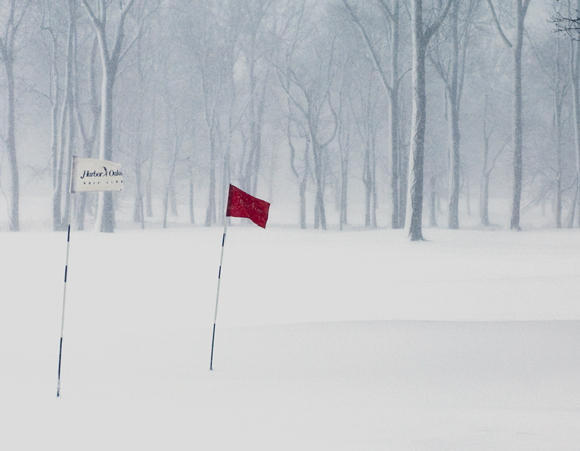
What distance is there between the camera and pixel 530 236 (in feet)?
62.2

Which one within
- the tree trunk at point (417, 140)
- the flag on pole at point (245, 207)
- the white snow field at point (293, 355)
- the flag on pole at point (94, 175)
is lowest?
the white snow field at point (293, 355)

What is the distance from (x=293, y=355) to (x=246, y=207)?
5.39ft

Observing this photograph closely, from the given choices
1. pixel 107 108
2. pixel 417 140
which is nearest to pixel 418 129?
pixel 417 140

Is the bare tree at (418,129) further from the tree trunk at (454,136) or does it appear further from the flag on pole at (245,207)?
the flag on pole at (245,207)

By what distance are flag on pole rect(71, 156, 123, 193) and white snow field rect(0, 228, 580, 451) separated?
1.70m

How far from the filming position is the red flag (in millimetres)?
5730

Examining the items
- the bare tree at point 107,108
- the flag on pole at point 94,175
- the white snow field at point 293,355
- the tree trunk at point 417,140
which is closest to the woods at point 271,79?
the bare tree at point 107,108

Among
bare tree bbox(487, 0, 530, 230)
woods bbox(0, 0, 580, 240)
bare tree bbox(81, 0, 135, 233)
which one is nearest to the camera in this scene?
bare tree bbox(81, 0, 135, 233)

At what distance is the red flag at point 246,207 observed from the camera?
573 cm

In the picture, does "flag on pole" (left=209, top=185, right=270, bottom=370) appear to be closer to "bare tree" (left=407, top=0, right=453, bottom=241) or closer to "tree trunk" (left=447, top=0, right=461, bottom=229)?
"bare tree" (left=407, top=0, right=453, bottom=241)

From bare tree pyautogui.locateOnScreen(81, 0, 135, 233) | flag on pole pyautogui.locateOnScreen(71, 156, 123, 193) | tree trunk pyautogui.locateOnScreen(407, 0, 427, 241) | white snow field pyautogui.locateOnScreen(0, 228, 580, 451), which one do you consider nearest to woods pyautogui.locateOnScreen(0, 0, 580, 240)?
bare tree pyautogui.locateOnScreen(81, 0, 135, 233)

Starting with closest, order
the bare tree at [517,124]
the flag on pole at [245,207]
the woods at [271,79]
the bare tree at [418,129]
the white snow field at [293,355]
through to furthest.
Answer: the white snow field at [293,355], the flag on pole at [245,207], the bare tree at [418,129], the bare tree at [517,124], the woods at [271,79]

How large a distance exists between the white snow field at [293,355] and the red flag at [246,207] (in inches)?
57.5

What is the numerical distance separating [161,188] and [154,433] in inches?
1439
